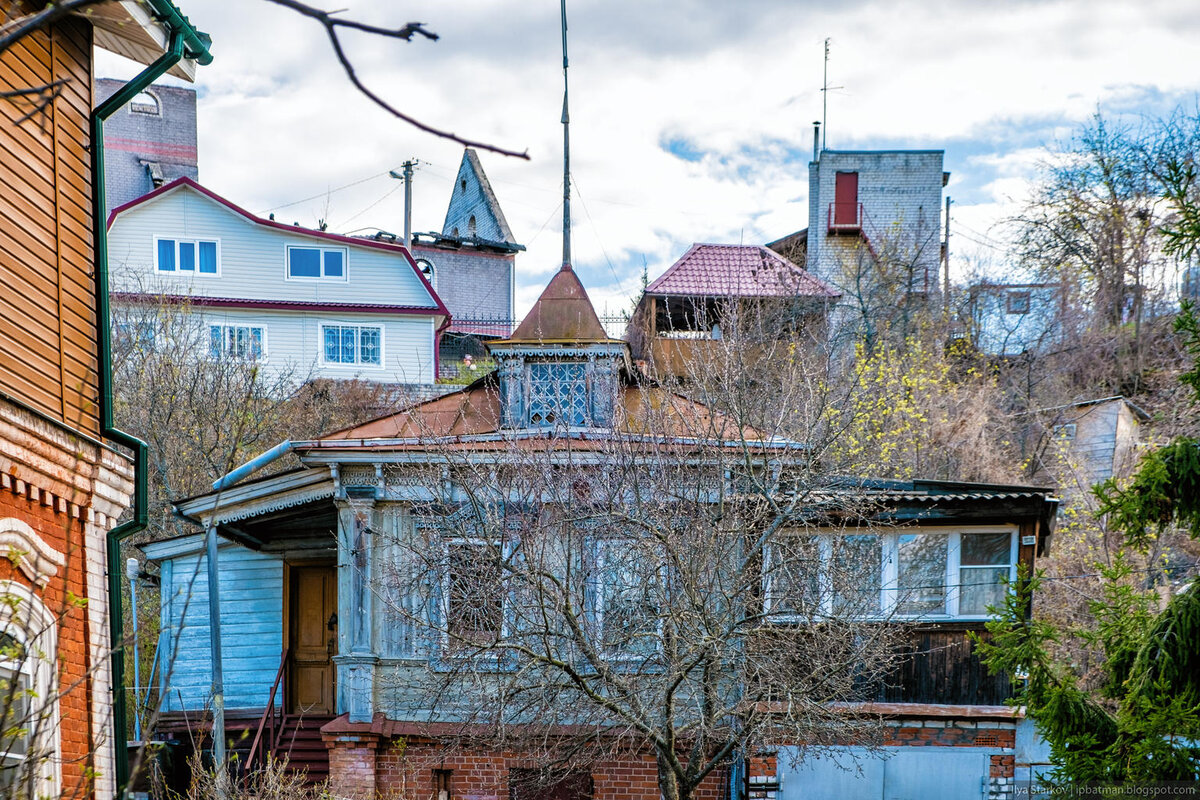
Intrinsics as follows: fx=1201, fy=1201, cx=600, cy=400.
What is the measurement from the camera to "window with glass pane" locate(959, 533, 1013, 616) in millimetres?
15016

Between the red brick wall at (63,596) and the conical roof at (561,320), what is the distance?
8459mm

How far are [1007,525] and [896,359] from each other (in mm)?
10414

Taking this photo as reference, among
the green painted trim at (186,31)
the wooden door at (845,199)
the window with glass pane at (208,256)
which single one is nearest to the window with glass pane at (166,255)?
the window with glass pane at (208,256)

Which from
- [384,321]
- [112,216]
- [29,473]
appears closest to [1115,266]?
[384,321]

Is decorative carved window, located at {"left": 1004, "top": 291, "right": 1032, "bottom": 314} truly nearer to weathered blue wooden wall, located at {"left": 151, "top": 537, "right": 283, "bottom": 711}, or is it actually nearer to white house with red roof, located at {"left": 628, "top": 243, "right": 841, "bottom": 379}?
white house with red roof, located at {"left": 628, "top": 243, "right": 841, "bottom": 379}

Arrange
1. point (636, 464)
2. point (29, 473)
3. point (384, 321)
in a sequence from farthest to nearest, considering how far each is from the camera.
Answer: point (384, 321) < point (636, 464) < point (29, 473)

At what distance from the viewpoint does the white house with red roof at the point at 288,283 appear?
32.1 metres

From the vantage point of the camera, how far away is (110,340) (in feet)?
25.8

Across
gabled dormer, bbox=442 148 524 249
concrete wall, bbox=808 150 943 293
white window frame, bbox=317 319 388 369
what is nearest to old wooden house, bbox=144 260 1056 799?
white window frame, bbox=317 319 388 369

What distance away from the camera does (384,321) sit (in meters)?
33.5

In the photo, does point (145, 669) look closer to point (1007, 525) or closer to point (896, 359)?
point (1007, 525)

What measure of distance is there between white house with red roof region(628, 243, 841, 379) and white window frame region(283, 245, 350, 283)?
8.42m

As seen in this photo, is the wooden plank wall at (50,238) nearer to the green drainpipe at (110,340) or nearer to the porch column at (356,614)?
the green drainpipe at (110,340)

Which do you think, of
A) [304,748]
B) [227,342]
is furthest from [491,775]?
[227,342]
